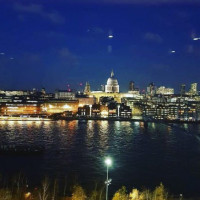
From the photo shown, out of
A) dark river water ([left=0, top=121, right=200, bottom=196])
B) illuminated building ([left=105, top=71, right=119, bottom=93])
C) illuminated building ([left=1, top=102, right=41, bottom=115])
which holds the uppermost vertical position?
illuminated building ([left=105, top=71, right=119, bottom=93])

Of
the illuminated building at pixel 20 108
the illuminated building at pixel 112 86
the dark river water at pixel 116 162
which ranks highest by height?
the illuminated building at pixel 112 86

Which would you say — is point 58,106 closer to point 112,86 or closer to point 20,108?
point 20,108

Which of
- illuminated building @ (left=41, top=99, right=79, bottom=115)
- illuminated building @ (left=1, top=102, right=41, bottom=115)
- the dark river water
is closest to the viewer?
the dark river water

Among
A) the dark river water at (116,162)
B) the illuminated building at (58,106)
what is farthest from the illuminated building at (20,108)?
the dark river water at (116,162)

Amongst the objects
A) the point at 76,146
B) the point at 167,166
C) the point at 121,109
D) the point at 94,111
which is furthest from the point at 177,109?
the point at 167,166

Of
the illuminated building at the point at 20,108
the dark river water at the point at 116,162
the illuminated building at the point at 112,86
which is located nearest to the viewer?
the dark river water at the point at 116,162

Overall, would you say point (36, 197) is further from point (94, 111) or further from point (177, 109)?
point (177, 109)

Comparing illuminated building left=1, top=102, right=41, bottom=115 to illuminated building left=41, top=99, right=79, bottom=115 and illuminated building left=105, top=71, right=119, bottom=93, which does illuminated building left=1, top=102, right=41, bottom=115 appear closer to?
illuminated building left=41, top=99, right=79, bottom=115

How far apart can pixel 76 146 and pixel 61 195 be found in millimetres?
4795

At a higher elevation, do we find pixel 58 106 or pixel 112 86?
pixel 112 86

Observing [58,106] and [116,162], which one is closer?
[116,162]

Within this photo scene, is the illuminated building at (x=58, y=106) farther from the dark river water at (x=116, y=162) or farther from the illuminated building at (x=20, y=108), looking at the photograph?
the dark river water at (x=116, y=162)

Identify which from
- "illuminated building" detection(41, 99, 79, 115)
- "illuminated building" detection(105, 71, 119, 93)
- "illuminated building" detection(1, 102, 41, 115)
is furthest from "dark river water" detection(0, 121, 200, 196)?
"illuminated building" detection(105, 71, 119, 93)

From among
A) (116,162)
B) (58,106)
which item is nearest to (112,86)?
(58,106)
